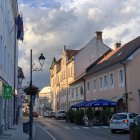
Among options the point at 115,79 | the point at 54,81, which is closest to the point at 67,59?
the point at 54,81

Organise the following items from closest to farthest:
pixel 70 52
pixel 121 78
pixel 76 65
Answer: pixel 121 78 → pixel 76 65 → pixel 70 52

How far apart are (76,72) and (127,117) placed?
4212cm

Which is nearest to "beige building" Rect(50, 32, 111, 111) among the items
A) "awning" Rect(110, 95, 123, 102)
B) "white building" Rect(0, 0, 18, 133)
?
"awning" Rect(110, 95, 123, 102)

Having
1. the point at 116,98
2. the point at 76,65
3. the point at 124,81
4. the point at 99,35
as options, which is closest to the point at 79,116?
the point at 116,98

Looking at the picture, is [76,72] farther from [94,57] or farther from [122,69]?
[122,69]

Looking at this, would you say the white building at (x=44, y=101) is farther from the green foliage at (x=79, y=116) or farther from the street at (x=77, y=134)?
the street at (x=77, y=134)

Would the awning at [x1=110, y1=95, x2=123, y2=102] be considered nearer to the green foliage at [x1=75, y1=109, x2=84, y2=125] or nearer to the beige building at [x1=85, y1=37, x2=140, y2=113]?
the beige building at [x1=85, y1=37, x2=140, y2=113]

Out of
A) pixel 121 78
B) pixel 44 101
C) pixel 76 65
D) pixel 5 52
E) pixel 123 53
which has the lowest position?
pixel 121 78

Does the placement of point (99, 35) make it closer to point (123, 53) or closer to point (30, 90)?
point (123, 53)

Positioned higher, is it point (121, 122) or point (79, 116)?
point (79, 116)

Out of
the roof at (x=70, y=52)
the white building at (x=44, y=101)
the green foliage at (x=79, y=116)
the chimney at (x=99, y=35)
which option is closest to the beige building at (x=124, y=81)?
the green foliage at (x=79, y=116)

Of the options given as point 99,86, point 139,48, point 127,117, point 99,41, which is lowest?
point 127,117

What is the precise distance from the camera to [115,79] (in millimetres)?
46625

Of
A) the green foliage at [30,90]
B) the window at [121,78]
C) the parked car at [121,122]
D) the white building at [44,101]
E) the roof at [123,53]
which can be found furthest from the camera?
the white building at [44,101]
